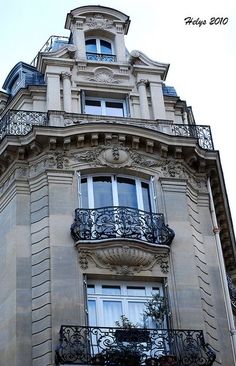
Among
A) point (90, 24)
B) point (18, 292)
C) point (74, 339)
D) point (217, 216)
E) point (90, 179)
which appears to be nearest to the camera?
point (74, 339)

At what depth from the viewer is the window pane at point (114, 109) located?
21.8 metres

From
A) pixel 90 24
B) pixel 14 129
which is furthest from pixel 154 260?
pixel 90 24

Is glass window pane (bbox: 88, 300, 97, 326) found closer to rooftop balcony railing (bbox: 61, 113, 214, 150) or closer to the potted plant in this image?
the potted plant

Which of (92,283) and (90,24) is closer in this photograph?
(92,283)

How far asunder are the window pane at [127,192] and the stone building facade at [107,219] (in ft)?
0.10

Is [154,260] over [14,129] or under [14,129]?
under

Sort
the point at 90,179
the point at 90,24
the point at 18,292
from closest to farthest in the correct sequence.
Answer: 1. the point at 18,292
2. the point at 90,179
3. the point at 90,24

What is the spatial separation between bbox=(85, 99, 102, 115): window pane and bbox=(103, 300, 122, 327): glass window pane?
6.17 m

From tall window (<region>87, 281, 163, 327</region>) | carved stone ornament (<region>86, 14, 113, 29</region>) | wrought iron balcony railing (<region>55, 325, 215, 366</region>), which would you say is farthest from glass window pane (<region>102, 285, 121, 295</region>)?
carved stone ornament (<region>86, 14, 113, 29</region>)

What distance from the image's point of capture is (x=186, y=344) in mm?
16766

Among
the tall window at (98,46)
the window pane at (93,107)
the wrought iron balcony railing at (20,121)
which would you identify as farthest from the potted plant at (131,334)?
the tall window at (98,46)

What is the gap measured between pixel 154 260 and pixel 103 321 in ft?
6.59

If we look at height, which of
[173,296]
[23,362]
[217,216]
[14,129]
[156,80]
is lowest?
[23,362]

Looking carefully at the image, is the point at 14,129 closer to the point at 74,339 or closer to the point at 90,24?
the point at 90,24
